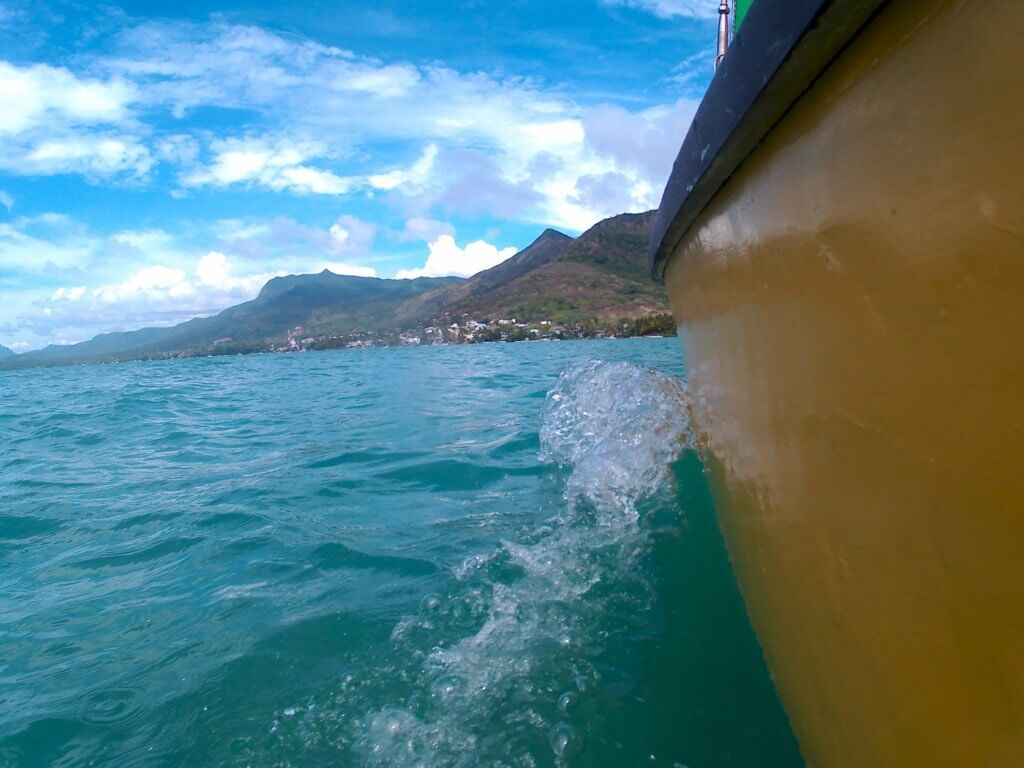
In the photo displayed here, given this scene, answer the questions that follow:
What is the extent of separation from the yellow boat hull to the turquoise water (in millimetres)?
981

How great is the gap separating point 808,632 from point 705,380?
1308mm

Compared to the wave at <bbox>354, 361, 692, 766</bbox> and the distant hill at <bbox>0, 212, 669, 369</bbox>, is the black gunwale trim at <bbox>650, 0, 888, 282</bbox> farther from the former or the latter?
the distant hill at <bbox>0, 212, 669, 369</bbox>

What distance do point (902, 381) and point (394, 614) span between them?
112 inches

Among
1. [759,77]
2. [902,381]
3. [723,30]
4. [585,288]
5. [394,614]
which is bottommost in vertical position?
[394,614]

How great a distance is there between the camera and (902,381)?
3.27ft

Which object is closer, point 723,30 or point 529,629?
point 529,629

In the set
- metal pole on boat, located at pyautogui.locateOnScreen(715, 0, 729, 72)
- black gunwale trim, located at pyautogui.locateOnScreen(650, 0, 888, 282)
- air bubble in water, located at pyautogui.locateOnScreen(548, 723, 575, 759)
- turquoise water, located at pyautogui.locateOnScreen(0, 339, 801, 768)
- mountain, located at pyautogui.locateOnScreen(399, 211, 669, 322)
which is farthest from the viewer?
mountain, located at pyautogui.locateOnScreen(399, 211, 669, 322)

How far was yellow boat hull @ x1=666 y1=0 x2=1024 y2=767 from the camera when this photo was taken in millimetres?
788

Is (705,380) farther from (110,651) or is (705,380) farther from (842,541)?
(110,651)

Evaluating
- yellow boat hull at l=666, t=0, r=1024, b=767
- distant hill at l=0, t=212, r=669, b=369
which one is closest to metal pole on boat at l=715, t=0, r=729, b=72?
yellow boat hull at l=666, t=0, r=1024, b=767

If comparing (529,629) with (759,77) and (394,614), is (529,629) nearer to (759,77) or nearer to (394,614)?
(394,614)

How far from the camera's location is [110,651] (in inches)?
121

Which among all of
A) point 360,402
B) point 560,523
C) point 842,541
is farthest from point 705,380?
point 360,402

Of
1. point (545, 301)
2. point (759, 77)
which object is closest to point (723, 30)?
point (759, 77)
